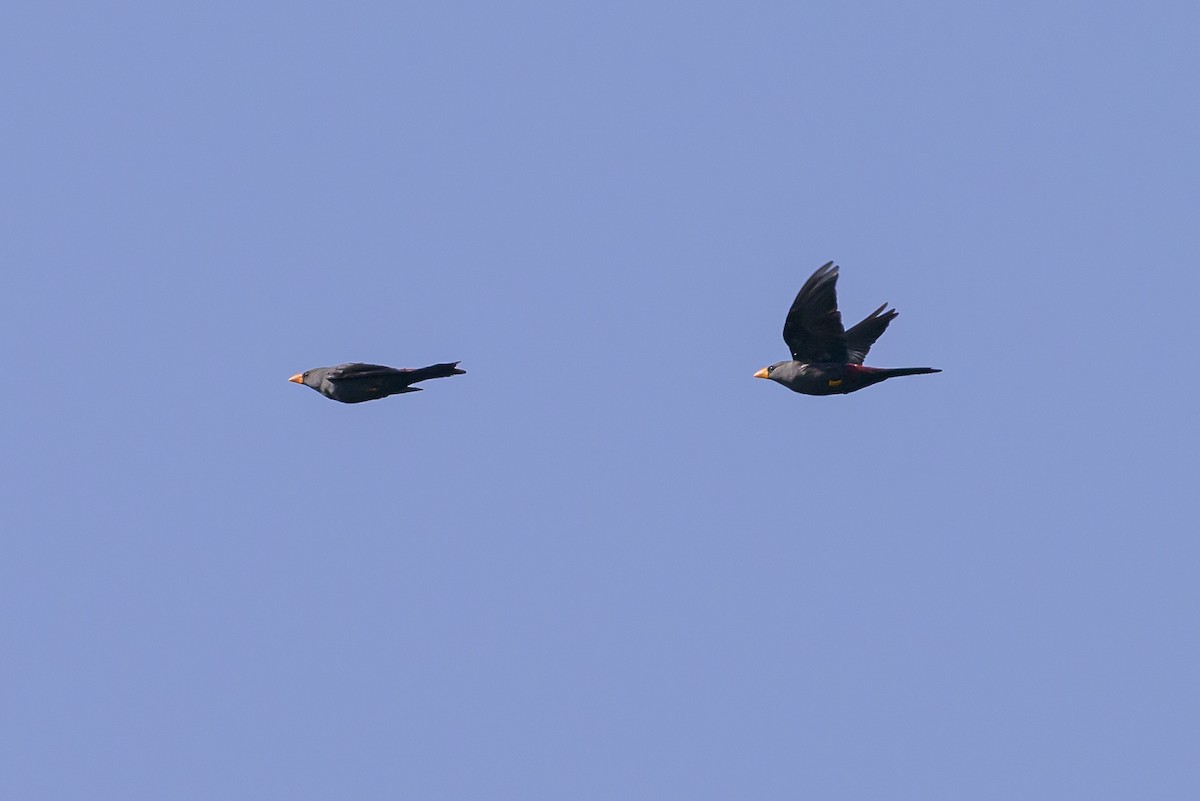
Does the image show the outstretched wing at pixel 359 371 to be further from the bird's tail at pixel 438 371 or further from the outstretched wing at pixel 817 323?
the outstretched wing at pixel 817 323

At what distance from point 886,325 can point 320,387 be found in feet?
37.9

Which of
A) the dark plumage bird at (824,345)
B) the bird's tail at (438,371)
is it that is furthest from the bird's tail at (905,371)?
the bird's tail at (438,371)

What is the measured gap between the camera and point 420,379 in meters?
36.1

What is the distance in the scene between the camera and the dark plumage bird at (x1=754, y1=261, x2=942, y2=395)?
36125 millimetres

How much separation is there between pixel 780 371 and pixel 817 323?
1.84m

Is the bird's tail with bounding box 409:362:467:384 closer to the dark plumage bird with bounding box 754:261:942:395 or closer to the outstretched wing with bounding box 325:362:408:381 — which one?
the outstretched wing with bounding box 325:362:408:381

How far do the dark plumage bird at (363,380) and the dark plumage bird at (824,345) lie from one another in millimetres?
6851

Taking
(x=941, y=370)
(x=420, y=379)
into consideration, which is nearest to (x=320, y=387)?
(x=420, y=379)

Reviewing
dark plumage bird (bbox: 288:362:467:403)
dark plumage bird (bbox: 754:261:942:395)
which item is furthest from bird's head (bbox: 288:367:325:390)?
dark plumage bird (bbox: 754:261:942:395)

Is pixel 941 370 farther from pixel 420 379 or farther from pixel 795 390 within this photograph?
pixel 420 379

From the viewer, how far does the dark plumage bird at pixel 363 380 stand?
36.3 metres

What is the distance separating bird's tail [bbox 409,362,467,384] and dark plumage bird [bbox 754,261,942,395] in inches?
256

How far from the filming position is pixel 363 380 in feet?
122

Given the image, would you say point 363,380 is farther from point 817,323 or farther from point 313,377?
point 817,323
